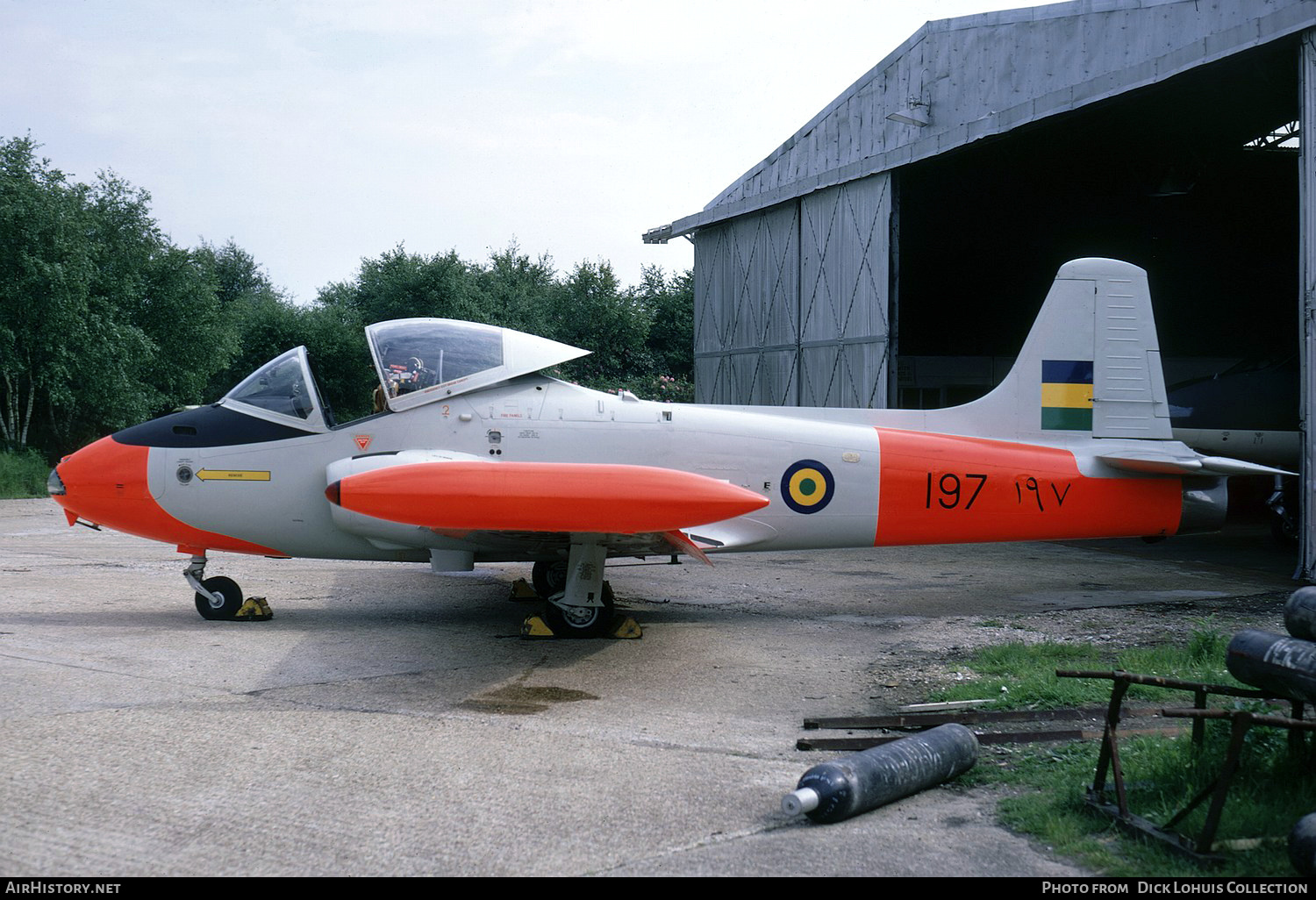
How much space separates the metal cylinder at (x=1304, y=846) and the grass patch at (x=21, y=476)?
79.1 ft

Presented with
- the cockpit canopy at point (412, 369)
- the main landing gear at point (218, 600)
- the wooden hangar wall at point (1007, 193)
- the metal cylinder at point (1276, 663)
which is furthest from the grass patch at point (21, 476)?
the metal cylinder at point (1276, 663)

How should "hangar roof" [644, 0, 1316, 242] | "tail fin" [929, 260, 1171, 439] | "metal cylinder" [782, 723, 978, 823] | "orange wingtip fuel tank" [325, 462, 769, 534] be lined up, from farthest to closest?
"hangar roof" [644, 0, 1316, 242] → "tail fin" [929, 260, 1171, 439] → "orange wingtip fuel tank" [325, 462, 769, 534] → "metal cylinder" [782, 723, 978, 823]

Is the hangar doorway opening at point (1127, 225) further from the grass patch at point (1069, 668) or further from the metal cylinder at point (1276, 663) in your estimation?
the metal cylinder at point (1276, 663)

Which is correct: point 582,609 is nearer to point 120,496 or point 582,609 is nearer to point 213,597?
point 213,597

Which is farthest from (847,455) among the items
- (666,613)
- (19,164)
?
(19,164)

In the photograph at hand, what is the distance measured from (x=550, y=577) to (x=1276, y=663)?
666 cm

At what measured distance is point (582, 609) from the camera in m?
8.01

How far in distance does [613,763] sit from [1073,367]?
6569 millimetres

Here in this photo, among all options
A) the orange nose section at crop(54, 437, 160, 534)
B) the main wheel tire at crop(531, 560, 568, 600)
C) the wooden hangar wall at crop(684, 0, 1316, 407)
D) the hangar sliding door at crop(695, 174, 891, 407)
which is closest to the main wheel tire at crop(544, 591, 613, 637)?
the main wheel tire at crop(531, 560, 568, 600)

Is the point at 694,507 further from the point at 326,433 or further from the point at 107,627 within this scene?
the point at 107,627

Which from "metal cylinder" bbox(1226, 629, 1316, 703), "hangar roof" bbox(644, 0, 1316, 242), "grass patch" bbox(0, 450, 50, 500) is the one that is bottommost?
"grass patch" bbox(0, 450, 50, 500)

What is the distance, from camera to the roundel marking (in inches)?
340

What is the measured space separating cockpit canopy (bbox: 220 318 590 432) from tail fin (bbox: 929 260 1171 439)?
160 inches

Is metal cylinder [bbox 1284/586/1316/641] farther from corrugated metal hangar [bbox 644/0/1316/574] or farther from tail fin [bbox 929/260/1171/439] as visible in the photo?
corrugated metal hangar [bbox 644/0/1316/574]
